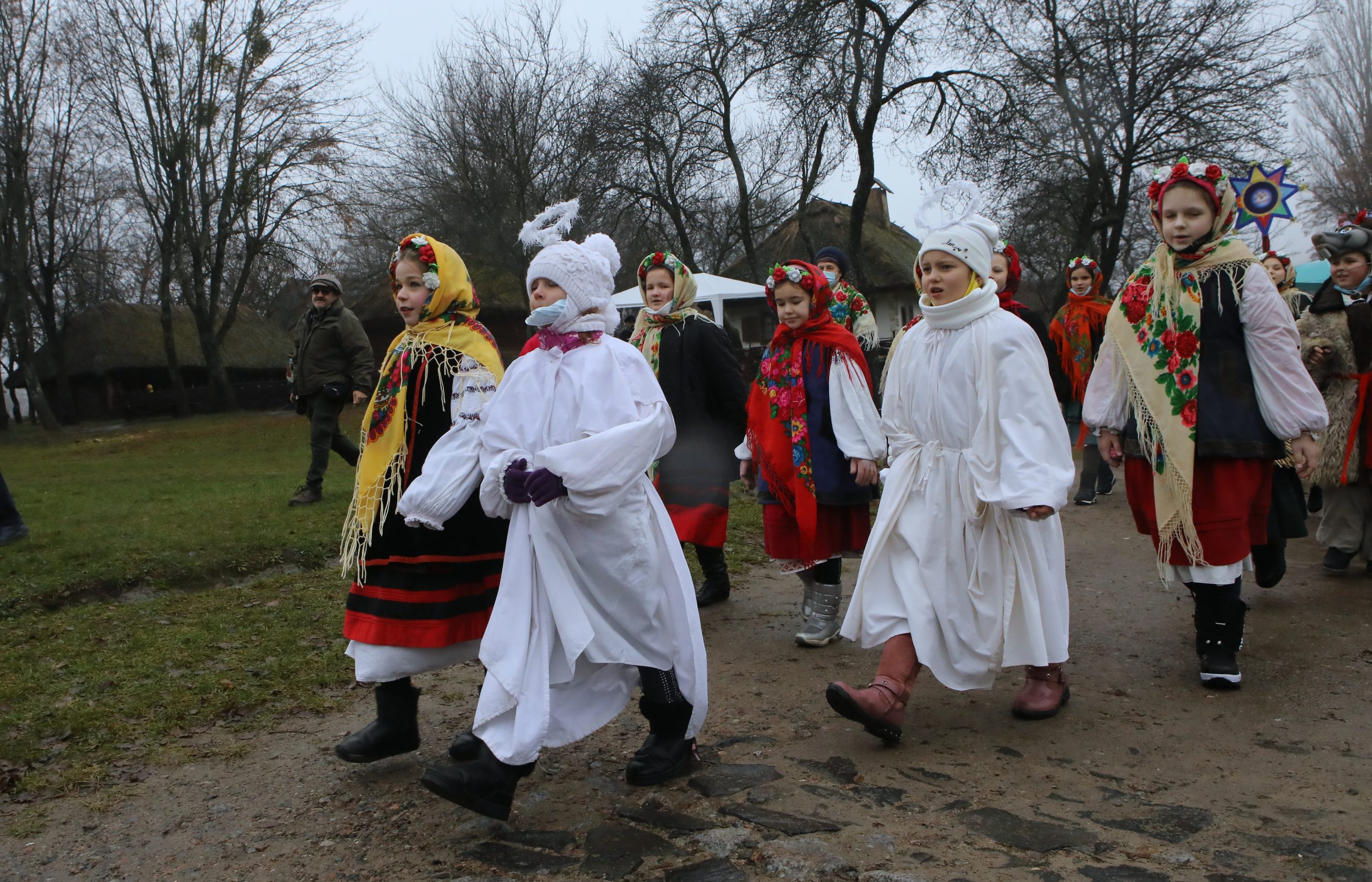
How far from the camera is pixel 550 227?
3.79 m

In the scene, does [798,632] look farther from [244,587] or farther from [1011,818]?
[244,587]

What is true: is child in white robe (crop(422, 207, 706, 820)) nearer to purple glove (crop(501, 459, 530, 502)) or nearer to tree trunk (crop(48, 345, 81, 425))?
purple glove (crop(501, 459, 530, 502))

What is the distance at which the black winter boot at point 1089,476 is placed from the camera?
28.9ft

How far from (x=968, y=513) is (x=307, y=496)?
6233 mm

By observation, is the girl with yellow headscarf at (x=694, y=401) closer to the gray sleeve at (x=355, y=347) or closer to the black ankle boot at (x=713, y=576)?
the black ankle boot at (x=713, y=576)

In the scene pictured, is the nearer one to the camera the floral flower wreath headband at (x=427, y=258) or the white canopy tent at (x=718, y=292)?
the floral flower wreath headband at (x=427, y=258)

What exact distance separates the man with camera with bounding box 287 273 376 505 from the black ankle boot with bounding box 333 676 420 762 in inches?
203

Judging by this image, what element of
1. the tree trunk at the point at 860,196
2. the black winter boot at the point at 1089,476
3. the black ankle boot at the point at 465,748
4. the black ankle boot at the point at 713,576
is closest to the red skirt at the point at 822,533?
the black ankle boot at the point at 713,576

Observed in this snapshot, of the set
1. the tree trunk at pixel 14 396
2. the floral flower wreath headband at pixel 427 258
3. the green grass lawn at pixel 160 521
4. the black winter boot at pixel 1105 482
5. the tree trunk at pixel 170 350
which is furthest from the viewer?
the tree trunk at pixel 14 396

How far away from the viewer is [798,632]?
5.34 m

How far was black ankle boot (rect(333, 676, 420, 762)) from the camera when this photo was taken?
3541 mm

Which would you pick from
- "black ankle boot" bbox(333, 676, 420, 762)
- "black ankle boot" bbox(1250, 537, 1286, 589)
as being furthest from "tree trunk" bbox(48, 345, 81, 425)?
"black ankle boot" bbox(1250, 537, 1286, 589)

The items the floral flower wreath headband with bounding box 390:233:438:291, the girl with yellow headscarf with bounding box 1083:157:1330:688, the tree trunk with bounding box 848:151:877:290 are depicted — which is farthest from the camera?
the tree trunk with bounding box 848:151:877:290

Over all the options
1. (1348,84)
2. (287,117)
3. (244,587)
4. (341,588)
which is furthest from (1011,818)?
(1348,84)
